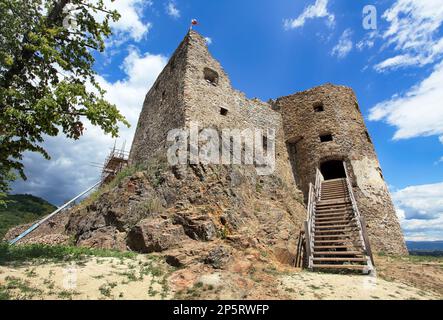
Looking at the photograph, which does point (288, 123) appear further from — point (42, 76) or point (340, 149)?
point (42, 76)

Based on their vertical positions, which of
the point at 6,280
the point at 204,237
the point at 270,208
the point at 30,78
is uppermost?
the point at 30,78

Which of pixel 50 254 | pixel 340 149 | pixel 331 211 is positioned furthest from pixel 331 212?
pixel 50 254

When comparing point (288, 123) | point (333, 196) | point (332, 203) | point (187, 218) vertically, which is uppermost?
point (288, 123)

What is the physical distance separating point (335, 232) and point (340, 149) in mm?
6758

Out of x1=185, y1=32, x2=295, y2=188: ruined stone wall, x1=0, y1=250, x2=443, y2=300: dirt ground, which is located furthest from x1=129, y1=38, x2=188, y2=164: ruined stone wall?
x1=0, y1=250, x2=443, y2=300: dirt ground

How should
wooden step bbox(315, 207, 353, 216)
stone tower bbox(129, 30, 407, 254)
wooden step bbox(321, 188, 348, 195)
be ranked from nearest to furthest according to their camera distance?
wooden step bbox(315, 207, 353, 216), stone tower bbox(129, 30, 407, 254), wooden step bbox(321, 188, 348, 195)

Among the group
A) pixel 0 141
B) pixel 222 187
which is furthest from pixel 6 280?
pixel 222 187

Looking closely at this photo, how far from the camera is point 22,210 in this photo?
2941 centimetres

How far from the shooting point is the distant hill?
24.2 m

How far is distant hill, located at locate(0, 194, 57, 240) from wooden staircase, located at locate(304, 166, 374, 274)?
77.9 feet

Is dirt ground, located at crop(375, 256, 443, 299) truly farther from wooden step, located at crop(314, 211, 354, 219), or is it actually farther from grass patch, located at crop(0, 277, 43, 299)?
grass patch, located at crop(0, 277, 43, 299)
